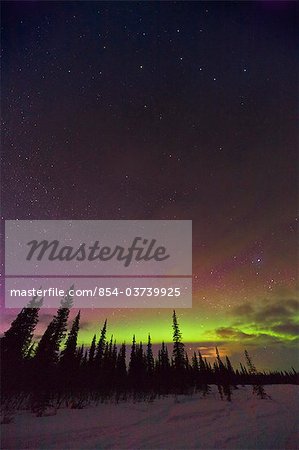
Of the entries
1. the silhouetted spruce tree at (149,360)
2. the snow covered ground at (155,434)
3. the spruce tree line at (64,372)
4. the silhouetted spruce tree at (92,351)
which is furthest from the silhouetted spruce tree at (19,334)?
the silhouetted spruce tree at (149,360)

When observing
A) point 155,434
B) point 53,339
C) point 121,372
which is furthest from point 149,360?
point 155,434

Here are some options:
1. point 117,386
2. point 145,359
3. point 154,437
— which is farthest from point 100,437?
point 145,359

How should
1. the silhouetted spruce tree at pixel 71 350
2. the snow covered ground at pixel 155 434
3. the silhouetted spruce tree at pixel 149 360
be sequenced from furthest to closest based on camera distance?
the silhouetted spruce tree at pixel 149 360
the silhouetted spruce tree at pixel 71 350
the snow covered ground at pixel 155 434

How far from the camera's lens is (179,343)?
149ft

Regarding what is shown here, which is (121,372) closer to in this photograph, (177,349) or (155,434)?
(177,349)

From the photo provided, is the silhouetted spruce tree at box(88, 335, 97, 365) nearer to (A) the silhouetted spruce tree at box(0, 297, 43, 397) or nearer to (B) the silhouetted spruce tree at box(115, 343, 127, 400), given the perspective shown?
(B) the silhouetted spruce tree at box(115, 343, 127, 400)

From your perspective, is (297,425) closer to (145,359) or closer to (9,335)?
(9,335)

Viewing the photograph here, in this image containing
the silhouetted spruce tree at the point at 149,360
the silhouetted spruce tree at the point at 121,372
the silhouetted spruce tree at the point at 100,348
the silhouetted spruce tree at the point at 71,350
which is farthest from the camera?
the silhouetted spruce tree at the point at 149,360


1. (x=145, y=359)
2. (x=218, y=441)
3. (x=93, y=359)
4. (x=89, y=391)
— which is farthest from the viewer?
(x=145, y=359)

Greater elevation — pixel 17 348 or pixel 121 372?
pixel 17 348

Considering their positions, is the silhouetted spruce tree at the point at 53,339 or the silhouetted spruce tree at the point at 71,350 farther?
the silhouetted spruce tree at the point at 71,350

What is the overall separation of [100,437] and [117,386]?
112 feet

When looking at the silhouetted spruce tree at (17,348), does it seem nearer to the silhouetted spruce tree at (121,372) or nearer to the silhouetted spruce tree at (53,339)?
the silhouetted spruce tree at (53,339)

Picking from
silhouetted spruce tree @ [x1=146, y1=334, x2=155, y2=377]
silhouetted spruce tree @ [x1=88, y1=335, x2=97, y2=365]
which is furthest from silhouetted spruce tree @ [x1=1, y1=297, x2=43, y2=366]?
silhouetted spruce tree @ [x1=146, y1=334, x2=155, y2=377]
